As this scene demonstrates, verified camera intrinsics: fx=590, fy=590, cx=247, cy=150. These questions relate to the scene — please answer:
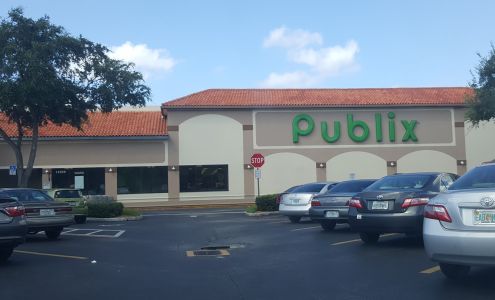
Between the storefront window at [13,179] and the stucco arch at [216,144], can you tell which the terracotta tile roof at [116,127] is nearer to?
the stucco arch at [216,144]

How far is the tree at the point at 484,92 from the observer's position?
28.2m

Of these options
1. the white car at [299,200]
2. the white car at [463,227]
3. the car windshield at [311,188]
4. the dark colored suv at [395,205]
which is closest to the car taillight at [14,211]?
the dark colored suv at [395,205]

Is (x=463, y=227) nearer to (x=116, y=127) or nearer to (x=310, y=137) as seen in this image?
(x=310, y=137)

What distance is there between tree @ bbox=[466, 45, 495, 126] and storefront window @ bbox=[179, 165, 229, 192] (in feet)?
50.6

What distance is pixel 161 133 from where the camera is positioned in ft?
122

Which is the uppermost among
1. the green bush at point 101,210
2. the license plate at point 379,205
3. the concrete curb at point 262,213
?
the license plate at point 379,205

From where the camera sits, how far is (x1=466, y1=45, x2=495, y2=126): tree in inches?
1109

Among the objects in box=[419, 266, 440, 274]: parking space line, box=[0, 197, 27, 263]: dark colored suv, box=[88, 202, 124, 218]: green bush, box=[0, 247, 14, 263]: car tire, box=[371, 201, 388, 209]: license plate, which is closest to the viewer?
box=[419, 266, 440, 274]: parking space line

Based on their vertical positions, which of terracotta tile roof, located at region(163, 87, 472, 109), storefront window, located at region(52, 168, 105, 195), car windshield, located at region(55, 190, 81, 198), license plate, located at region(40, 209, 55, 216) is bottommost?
license plate, located at region(40, 209, 55, 216)

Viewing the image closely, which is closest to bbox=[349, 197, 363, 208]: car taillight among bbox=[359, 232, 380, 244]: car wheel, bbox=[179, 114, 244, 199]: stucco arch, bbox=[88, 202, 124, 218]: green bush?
bbox=[359, 232, 380, 244]: car wheel

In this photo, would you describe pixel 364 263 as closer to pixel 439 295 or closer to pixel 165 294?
pixel 439 295

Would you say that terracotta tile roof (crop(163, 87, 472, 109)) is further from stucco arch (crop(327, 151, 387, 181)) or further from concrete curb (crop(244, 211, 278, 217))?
concrete curb (crop(244, 211, 278, 217))

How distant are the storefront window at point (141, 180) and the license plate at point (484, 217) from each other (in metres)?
30.8

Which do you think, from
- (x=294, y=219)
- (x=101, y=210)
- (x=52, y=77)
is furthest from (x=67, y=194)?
(x=294, y=219)
